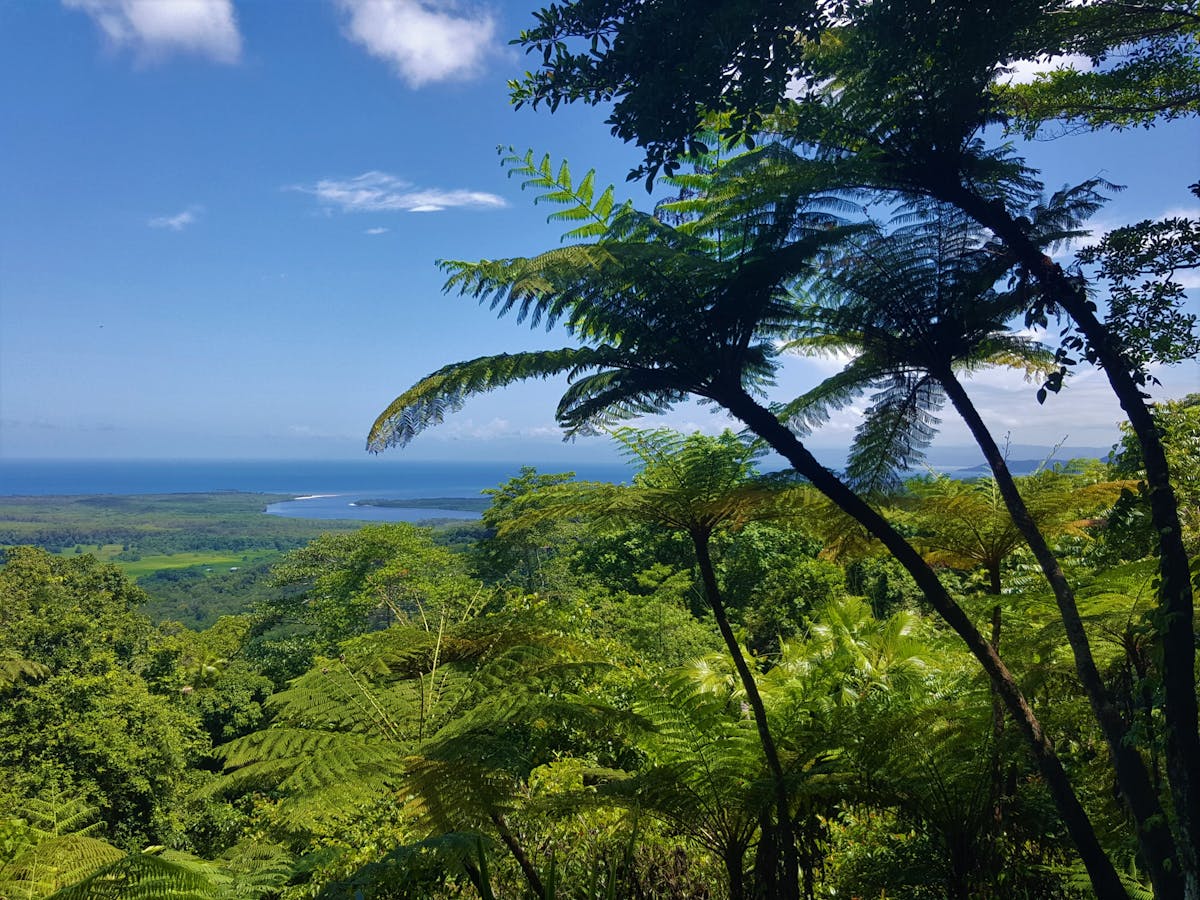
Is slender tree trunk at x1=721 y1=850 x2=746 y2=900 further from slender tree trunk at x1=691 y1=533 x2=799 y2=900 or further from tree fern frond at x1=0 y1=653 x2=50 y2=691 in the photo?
tree fern frond at x1=0 y1=653 x2=50 y2=691

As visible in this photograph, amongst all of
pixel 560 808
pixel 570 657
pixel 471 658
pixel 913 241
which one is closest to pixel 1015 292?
pixel 913 241

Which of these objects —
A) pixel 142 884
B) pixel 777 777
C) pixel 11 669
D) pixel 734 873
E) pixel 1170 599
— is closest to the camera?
pixel 142 884

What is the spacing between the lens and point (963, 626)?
267 cm

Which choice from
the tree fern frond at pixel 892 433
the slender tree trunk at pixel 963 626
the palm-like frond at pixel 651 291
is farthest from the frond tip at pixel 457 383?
the tree fern frond at pixel 892 433

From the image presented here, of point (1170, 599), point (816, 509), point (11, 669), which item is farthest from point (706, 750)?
point (11, 669)

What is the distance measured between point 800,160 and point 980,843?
12.2 ft

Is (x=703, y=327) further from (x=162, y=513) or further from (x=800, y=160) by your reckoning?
(x=162, y=513)

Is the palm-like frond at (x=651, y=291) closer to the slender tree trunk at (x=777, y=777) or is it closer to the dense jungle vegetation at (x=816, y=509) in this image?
the dense jungle vegetation at (x=816, y=509)

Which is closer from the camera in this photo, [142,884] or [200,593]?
[142,884]

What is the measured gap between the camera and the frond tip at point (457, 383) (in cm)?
300

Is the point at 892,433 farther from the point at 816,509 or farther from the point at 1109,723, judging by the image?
the point at 1109,723

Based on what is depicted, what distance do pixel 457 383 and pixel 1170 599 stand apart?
298cm

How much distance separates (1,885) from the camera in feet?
9.50

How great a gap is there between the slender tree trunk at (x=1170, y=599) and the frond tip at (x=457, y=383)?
198 centimetres
